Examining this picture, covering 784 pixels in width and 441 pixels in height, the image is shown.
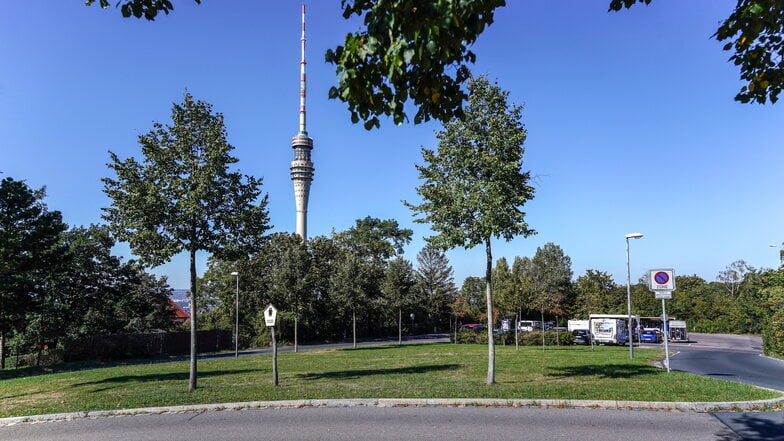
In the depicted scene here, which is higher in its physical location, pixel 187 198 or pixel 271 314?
pixel 187 198

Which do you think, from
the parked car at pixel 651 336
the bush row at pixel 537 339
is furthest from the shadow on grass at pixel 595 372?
the parked car at pixel 651 336

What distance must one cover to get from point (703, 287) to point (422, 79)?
97904mm

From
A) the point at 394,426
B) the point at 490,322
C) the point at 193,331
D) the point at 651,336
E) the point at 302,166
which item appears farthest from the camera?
the point at 302,166

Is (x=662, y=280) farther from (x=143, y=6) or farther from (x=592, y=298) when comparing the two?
(x=592, y=298)

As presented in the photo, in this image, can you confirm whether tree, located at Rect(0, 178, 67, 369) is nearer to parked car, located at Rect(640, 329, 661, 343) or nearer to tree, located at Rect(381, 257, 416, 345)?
tree, located at Rect(381, 257, 416, 345)

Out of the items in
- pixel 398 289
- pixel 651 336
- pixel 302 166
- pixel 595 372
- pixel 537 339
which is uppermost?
pixel 302 166

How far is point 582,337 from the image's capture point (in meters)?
42.8

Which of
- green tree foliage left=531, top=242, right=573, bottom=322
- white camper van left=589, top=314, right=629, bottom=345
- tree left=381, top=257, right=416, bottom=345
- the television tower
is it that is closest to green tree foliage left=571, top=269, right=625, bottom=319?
green tree foliage left=531, top=242, right=573, bottom=322

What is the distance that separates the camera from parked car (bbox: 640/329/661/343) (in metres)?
47.8

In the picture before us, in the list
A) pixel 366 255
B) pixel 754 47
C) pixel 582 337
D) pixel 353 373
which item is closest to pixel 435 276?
pixel 366 255

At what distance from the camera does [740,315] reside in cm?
6575

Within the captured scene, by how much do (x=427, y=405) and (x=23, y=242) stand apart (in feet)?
97.2

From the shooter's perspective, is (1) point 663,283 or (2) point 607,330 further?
(2) point 607,330

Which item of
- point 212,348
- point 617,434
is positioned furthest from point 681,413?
point 212,348
